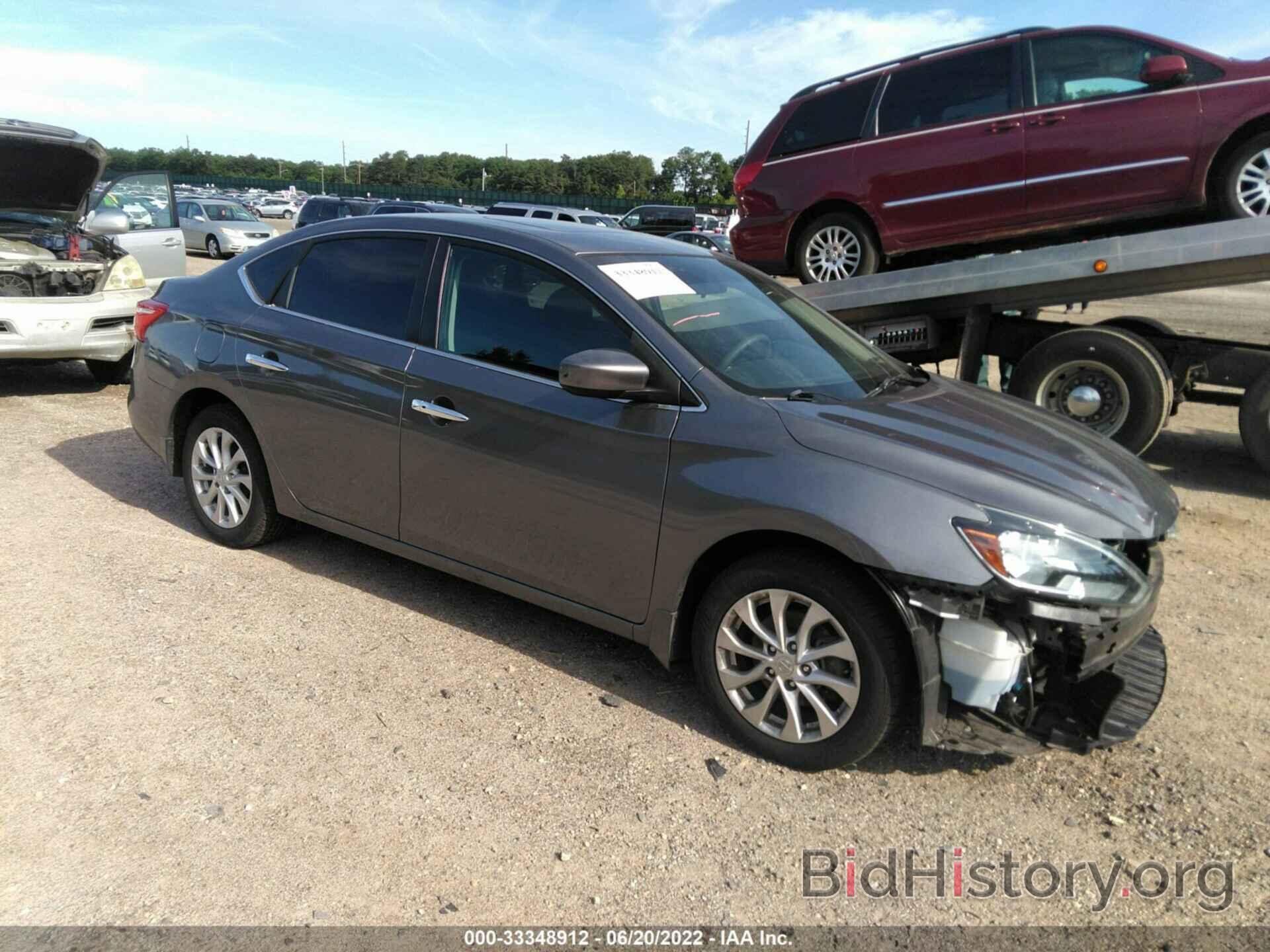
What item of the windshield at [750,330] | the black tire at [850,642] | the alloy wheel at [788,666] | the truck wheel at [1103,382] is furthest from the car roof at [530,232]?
the truck wheel at [1103,382]

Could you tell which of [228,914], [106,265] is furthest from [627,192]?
[228,914]

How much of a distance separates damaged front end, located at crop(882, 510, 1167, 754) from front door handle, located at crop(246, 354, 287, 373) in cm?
290

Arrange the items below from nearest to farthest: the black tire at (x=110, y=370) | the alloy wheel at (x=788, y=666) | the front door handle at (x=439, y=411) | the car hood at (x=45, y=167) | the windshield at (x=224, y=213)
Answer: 1. the alloy wheel at (x=788, y=666)
2. the front door handle at (x=439, y=411)
3. the car hood at (x=45, y=167)
4. the black tire at (x=110, y=370)
5. the windshield at (x=224, y=213)

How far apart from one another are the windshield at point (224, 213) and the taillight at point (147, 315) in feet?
72.3

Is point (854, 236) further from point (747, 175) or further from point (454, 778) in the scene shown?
point (454, 778)

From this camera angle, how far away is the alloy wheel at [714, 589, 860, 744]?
3.05 metres

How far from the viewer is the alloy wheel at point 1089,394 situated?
659cm

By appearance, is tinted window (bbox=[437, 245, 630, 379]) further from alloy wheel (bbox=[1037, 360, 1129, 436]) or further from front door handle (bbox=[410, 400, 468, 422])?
alloy wheel (bbox=[1037, 360, 1129, 436])

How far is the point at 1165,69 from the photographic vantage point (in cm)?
609

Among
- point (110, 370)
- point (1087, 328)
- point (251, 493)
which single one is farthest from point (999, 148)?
point (110, 370)

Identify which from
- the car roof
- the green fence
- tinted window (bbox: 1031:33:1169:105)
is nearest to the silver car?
the green fence

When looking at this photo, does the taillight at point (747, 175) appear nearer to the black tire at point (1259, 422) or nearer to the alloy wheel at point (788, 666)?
the black tire at point (1259, 422)

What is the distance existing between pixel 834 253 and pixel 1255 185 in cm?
278

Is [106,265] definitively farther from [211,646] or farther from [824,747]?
[824,747]
